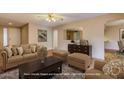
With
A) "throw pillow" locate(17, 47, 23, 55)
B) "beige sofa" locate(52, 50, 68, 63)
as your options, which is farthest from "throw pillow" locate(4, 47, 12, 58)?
"beige sofa" locate(52, 50, 68, 63)

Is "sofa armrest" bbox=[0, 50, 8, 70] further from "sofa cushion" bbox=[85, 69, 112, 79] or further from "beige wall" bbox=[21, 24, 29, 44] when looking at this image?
"sofa cushion" bbox=[85, 69, 112, 79]

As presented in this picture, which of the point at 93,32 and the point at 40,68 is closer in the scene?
the point at 40,68

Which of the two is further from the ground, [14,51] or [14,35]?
[14,35]

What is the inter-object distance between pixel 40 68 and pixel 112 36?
1.53 m

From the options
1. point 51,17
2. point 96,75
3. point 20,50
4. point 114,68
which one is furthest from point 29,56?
point 114,68

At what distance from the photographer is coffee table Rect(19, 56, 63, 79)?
1962mm

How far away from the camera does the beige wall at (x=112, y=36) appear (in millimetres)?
2164

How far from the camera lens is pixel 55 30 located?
228 cm

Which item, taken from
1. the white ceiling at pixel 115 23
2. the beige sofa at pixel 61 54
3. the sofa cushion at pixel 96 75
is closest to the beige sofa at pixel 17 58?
the beige sofa at pixel 61 54

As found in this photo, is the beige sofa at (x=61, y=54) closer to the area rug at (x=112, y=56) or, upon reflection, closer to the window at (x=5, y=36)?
the area rug at (x=112, y=56)

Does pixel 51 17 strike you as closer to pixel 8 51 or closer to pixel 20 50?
Result: pixel 20 50

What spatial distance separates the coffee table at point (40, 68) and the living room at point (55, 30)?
161 millimetres

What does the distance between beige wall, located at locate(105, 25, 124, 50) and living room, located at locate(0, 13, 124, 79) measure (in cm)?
9
